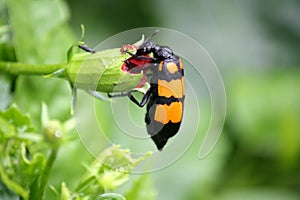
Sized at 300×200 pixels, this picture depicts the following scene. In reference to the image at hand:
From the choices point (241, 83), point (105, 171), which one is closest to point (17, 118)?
point (105, 171)

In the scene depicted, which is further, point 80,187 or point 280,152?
point 280,152

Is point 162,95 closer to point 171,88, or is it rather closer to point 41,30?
point 171,88

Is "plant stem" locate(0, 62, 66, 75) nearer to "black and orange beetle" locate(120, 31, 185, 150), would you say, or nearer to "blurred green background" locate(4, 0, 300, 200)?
"black and orange beetle" locate(120, 31, 185, 150)

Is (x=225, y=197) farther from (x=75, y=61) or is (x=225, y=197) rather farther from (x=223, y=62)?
(x=75, y=61)

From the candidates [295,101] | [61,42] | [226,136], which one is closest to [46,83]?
[61,42]

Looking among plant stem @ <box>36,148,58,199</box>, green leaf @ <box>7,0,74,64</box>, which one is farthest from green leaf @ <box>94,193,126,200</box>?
green leaf @ <box>7,0,74,64</box>

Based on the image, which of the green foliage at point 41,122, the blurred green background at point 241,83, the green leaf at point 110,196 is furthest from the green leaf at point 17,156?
the blurred green background at point 241,83

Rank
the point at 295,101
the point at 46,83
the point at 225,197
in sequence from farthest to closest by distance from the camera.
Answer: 1. the point at 295,101
2. the point at 225,197
3. the point at 46,83

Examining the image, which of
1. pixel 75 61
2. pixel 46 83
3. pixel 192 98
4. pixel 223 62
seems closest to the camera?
pixel 75 61
